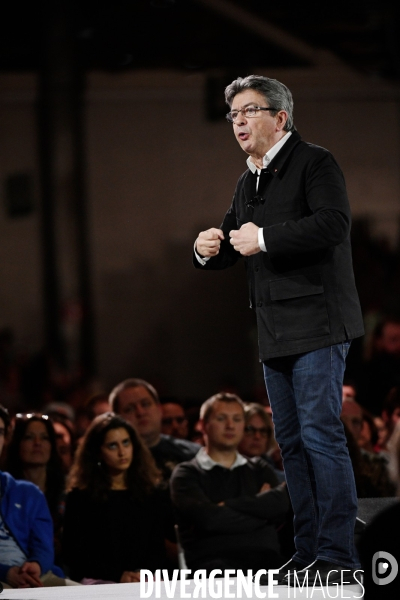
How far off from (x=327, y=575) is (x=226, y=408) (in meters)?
1.86

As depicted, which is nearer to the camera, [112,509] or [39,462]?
[112,509]

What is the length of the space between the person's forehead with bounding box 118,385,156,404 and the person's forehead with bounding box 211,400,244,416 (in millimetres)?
447

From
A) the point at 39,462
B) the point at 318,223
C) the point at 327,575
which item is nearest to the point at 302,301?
the point at 318,223

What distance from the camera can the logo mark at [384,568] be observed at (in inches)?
70.7

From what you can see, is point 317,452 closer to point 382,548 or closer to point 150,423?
point 382,548

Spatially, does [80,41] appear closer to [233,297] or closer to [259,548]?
[233,297]

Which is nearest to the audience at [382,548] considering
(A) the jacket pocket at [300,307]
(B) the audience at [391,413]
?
(A) the jacket pocket at [300,307]

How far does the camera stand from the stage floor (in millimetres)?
2332

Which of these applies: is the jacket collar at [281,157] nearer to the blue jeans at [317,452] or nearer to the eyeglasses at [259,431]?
the blue jeans at [317,452]

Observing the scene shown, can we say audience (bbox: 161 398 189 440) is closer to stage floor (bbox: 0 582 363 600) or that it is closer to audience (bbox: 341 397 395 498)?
audience (bbox: 341 397 395 498)

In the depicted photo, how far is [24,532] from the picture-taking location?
3.52 m

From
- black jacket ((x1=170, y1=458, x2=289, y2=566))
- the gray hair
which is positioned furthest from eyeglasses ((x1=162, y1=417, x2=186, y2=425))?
the gray hair

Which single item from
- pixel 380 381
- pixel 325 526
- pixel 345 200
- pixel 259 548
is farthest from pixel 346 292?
pixel 380 381

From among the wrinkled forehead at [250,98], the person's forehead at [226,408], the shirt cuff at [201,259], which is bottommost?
the person's forehead at [226,408]
